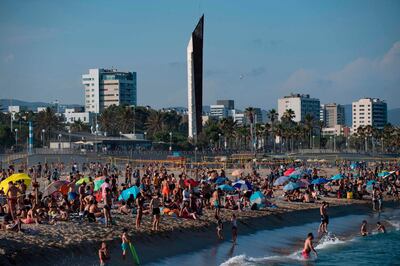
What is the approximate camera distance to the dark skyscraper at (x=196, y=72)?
149ft

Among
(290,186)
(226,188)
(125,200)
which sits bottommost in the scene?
(290,186)

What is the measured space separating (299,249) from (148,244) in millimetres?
5996

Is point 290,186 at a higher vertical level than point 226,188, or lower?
lower

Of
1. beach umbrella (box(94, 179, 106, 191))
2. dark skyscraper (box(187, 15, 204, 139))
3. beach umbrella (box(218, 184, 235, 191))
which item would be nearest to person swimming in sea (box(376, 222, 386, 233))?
beach umbrella (box(218, 184, 235, 191))

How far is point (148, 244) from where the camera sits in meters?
19.8

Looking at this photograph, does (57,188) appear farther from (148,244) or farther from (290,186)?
(290,186)

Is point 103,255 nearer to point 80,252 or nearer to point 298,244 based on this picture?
point 80,252

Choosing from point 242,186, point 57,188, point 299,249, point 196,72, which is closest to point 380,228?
point 242,186

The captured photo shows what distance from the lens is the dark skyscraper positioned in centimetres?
4541

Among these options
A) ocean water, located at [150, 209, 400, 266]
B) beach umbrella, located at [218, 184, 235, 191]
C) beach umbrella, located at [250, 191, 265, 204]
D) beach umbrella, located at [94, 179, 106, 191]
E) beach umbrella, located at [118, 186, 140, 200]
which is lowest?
ocean water, located at [150, 209, 400, 266]

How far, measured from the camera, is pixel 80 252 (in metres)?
Answer: 17.2

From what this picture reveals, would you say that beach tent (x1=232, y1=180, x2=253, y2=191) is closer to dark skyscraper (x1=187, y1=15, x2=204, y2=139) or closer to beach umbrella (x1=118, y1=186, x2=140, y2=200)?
beach umbrella (x1=118, y1=186, x2=140, y2=200)

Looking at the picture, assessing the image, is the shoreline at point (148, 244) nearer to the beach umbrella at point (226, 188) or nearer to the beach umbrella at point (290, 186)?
the beach umbrella at point (226, 188)

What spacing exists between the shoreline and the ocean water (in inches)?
17.7
